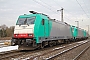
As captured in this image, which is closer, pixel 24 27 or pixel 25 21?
pixel 24 27

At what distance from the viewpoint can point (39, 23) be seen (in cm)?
1306

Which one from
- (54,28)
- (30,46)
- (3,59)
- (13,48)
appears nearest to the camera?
(3,59)

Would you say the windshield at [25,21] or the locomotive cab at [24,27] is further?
the windshield at [25,21]

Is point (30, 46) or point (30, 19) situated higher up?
point (30, 19)

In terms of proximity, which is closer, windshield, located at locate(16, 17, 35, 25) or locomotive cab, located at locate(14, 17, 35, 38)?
locomotive cab, located at locate(14, 17, 35, 38)

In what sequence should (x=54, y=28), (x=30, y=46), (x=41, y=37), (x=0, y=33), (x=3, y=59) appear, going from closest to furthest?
(x=3, y=59)
(x=30, y=46)
(x=41, y=37)
(x=54, y=28)
(x=0, y=33)

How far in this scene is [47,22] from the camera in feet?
48.8

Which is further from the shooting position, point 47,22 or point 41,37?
point 47,22

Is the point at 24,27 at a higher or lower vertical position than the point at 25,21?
lower

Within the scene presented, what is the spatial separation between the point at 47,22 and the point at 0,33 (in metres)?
60.3

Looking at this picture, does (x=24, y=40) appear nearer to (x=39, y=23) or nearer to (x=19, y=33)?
(x=19, y=33)

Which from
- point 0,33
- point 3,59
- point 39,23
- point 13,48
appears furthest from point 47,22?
point 0,33

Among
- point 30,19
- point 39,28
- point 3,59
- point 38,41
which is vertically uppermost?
point 30,19

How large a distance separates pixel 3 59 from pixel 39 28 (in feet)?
16.7
